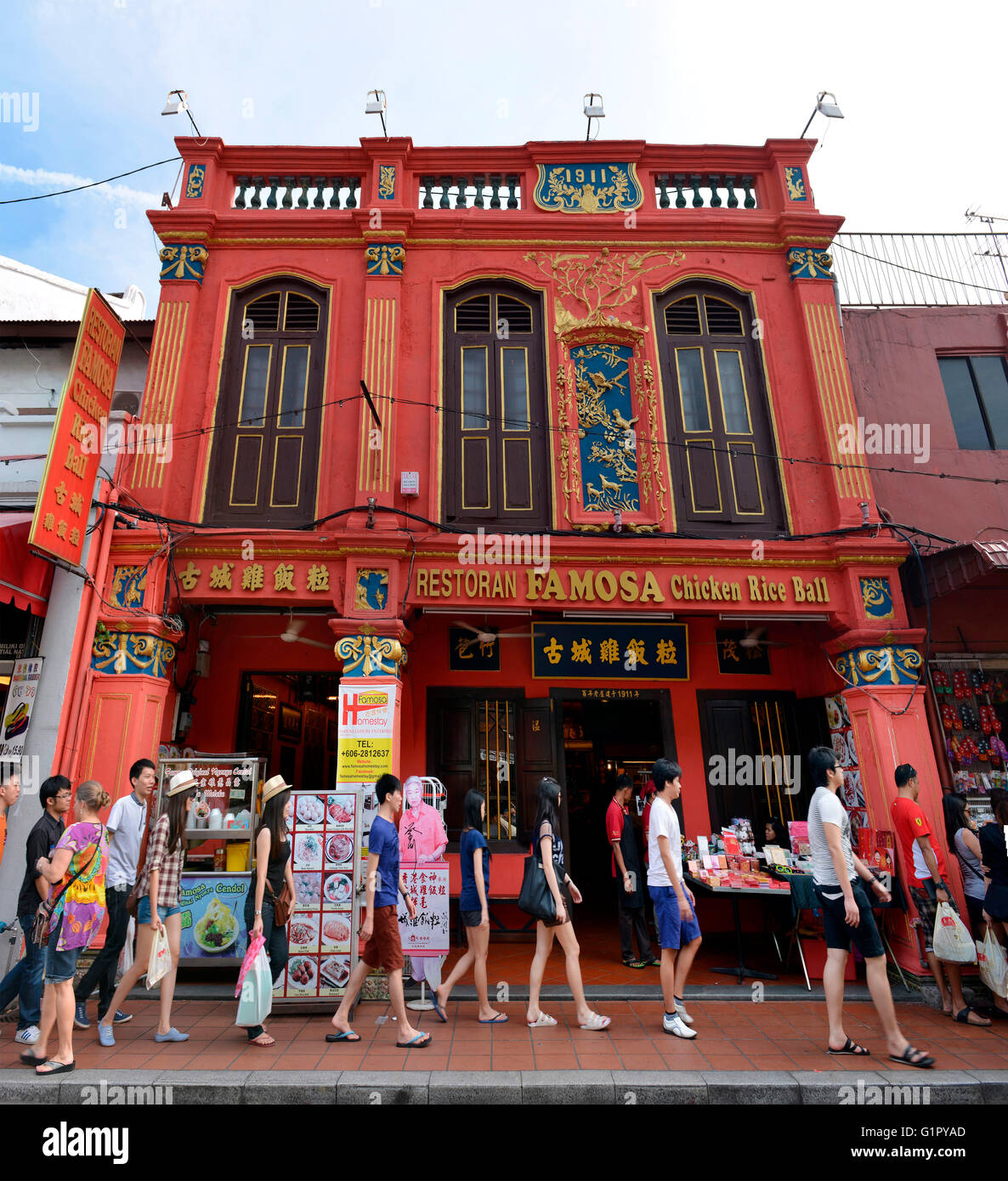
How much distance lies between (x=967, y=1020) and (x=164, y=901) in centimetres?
632

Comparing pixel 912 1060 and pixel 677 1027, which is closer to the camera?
pixel 912 1060

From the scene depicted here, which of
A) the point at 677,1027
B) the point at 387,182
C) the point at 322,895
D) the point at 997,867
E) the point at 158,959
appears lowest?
the point at 677,1027

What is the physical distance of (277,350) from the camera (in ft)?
28.4

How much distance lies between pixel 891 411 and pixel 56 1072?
1066 cm

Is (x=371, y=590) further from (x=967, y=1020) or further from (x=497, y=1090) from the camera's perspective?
(x=967, y=1020)

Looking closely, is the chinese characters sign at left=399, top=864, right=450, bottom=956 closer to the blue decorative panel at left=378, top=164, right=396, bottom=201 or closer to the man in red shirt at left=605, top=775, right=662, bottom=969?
the man in red shirt at left=605, top=775, right=662, bottom=969

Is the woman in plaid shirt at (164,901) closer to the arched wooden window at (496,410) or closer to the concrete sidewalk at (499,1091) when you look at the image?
the concrete sidewalk at (499,1091)

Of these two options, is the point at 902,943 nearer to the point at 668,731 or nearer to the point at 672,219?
the point at 668,731

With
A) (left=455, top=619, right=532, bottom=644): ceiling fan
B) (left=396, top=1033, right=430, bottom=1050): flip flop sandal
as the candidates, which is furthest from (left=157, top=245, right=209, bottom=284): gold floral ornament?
(left=396, top=1033, right=430, bottom=1050): flip flop sandal

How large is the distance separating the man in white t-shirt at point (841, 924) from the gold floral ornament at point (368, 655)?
4151mm

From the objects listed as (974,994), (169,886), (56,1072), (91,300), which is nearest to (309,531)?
(91,300)

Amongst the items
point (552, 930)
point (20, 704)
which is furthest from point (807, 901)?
point (20, 704)

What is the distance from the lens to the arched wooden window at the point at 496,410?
816 centimetres

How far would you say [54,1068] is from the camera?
429cm
